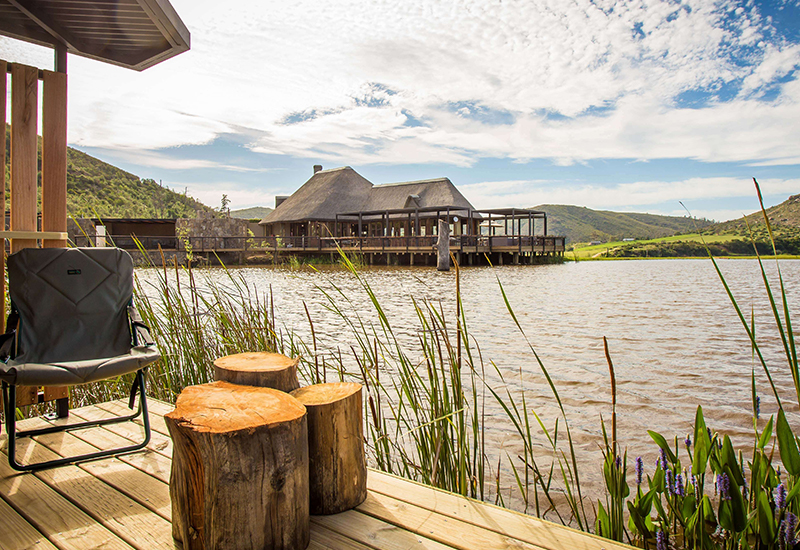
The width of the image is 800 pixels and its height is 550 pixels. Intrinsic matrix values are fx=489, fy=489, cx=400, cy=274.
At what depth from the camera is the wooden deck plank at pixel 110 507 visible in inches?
53.0

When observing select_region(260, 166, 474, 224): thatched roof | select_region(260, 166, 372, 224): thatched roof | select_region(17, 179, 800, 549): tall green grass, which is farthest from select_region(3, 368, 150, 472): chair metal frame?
select_region(260, 166, 372, 224): thatched roof

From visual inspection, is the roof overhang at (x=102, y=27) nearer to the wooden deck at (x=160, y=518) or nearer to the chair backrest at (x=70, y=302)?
the chair backrest at (x=70, y=302)

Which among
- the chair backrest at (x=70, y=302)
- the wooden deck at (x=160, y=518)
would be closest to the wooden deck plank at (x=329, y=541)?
the wooden deck at (x=160, y=518)

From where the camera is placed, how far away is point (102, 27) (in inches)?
108

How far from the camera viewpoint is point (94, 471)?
1.80m

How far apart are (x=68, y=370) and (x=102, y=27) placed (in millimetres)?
1964

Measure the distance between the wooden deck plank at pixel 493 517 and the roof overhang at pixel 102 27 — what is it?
260 centimetres

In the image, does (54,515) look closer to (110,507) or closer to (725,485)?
(110,507)

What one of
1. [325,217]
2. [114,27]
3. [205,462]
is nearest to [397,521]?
[205,462]

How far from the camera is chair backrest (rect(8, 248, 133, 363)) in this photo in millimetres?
2264

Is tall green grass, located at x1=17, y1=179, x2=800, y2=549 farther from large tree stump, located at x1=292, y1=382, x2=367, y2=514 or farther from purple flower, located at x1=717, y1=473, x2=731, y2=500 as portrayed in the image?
large tree stump, located at x1=292, y1=382, x2=367, y2=514

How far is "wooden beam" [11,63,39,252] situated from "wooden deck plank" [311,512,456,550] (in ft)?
7.17

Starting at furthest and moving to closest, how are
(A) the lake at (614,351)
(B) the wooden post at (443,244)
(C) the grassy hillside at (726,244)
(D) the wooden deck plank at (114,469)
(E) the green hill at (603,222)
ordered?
(E) the green hill at (603,222) → (C) the grassy hillside at (726,244) → (B) the wooden post at (443,244) → (A) the lake at (614,351) → (D) the wooden deck plank at (114,469)

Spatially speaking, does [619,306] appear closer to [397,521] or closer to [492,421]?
[492,421]
